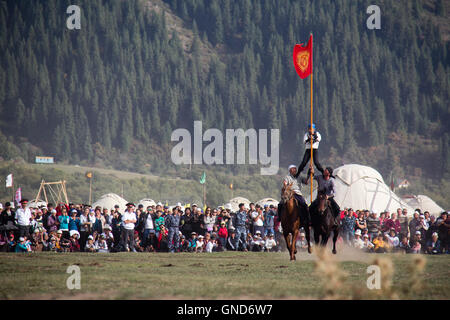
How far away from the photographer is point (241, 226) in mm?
31703

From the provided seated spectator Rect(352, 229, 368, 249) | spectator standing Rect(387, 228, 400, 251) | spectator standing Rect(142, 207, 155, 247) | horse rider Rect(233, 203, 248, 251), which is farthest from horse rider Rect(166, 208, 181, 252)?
spectator standing Rect(387, 228, 400, 251)

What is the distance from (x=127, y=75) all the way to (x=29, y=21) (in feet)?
118

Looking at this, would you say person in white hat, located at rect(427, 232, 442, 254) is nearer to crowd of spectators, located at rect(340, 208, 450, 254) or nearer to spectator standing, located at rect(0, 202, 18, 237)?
crowd of spectators, located at rect(340, 208, 450, 254)

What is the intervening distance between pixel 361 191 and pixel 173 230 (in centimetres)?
2311

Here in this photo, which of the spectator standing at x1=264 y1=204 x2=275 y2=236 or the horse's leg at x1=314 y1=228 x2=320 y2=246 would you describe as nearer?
the horse's leg at x1=314 y1=228 x2=320 y2=246

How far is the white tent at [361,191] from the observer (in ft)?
163

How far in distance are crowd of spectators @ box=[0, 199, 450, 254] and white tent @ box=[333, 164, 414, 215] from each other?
50.9 ft

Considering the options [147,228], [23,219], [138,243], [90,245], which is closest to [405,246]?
[147,228]

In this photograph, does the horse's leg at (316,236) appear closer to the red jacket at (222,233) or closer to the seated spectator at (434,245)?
the seated spectator at (434,245)

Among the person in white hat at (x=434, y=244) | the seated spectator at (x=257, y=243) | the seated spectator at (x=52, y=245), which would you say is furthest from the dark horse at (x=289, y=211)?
the seated spectator at (x=257, y=243)

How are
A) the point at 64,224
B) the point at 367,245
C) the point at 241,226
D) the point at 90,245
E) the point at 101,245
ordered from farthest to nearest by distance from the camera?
the point at 241,226, the point at 367,245, the point at 64,224, the point at 101,245, the point at 90,245

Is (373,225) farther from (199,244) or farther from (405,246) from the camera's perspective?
(199,244)

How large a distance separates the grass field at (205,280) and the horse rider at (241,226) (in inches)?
392

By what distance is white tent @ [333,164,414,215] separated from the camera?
163ft
